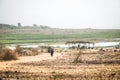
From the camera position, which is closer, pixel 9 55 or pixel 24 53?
pixel 9 55

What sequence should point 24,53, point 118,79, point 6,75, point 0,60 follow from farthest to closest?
point 24,53, point 0,60, point 6,75, point 118,79

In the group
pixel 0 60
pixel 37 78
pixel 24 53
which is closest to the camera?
pixel 37 78

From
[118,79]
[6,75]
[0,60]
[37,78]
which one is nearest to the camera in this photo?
[118,79]

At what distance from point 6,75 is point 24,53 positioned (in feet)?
72.6

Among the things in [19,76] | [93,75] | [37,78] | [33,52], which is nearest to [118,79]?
[93,75]

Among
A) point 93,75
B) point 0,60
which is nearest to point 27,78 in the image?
point 93,75

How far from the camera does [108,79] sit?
728 inches

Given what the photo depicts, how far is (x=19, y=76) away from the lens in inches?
816

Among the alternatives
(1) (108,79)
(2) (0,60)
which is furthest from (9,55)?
(1) (108,79)

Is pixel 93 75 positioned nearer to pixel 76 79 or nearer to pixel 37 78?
pixel 76 79

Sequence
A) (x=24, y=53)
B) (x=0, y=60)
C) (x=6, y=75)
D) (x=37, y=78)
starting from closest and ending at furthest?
(x=37, y=78)
(x=6, y=75)
(x=0, y=60)
(x=24, y=53)

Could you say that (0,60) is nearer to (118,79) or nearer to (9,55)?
(9,55)

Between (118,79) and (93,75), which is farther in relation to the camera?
(93,75)

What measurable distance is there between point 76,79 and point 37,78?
2.91 m
